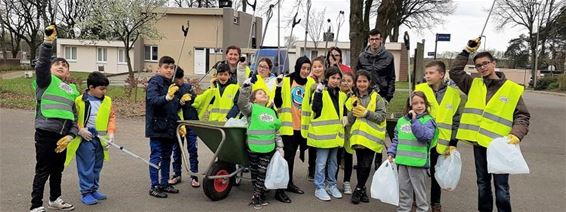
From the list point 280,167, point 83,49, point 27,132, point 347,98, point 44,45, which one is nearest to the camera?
point 44,45

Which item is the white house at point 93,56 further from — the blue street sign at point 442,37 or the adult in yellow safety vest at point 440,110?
the adult in yellow safety vest at point 440,110

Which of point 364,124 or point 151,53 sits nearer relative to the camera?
point 364,124

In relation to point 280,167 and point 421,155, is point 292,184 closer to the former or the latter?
point 280,167

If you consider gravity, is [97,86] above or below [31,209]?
above

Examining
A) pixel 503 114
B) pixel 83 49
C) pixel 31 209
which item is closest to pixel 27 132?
pixel 31 209

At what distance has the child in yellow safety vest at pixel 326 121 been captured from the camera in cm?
518

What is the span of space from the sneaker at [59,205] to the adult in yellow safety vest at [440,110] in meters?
3.56

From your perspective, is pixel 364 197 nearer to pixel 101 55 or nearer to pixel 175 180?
pixel 175 180

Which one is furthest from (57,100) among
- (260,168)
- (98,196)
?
(260,168)

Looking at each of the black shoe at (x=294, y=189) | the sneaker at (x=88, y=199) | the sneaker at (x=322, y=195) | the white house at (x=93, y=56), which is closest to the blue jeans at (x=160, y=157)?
the sneaker at (x=88, y=199)

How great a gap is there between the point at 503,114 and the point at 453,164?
65 centimetres

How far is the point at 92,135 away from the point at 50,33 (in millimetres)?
1210

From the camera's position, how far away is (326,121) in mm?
5180

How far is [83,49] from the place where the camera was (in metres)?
41.4
